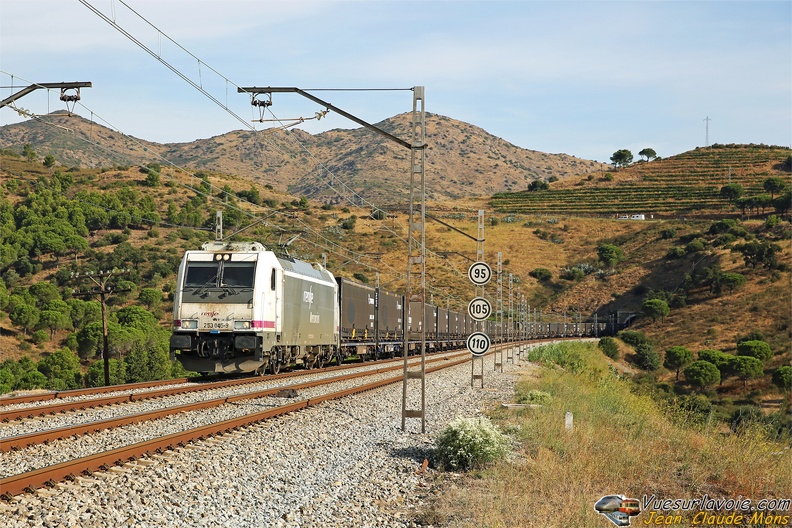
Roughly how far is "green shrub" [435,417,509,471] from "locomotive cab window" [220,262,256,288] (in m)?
13.0

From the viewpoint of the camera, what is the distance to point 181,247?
9012 centimetres

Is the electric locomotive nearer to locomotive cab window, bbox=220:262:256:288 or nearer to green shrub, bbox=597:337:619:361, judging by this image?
locomotive cab window, bbox=220:262:256:288

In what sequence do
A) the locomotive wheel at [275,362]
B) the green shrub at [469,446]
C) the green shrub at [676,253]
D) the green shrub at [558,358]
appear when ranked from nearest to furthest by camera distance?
the green shrub at [469,446] → the locomotive wheel at [275,362] → the green shrub at [558,358] → the green shrub at [676,253]

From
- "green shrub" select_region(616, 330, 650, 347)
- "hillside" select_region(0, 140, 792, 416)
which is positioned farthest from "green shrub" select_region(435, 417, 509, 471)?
"green shrub" select_region(616, 330, 650, 347)

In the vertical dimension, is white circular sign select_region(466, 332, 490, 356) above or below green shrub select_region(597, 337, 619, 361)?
above

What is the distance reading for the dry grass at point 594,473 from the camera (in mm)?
8742

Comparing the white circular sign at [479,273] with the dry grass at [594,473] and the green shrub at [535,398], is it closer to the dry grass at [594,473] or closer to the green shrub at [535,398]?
the green shrub at [535,398]

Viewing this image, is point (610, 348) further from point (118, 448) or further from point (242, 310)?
point (118, 448)

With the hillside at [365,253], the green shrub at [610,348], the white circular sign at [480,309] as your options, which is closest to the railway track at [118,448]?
the white circular sign at [480,309]

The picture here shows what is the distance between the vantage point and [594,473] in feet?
35.4

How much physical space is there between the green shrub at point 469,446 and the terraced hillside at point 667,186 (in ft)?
431

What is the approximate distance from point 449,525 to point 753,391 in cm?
6588

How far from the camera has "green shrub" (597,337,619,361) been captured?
8050 cm

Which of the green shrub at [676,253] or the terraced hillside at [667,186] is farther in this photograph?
the terraced hillside at [667,186]
